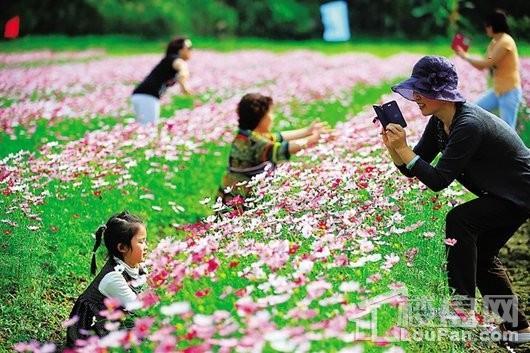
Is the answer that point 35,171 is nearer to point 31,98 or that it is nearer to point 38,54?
point 31,98

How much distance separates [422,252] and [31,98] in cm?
901

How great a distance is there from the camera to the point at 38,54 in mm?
24016

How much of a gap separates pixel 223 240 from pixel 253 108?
211 cm

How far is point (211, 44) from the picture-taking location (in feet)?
97.8

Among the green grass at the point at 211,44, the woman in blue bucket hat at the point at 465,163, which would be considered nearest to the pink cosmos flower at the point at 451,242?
the woman in blue bucket hat at the point at 465,163

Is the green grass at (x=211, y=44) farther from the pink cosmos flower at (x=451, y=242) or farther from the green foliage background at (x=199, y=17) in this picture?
the pink cosmos flower at (x=451, y=242)

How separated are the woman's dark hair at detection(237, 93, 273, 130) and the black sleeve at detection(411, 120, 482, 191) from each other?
246 centimetres

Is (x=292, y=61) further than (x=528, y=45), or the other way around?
(x=528, y=45)

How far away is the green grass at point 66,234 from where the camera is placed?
5281 millimetres

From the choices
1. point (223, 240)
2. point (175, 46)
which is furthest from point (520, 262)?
point (175, 46)

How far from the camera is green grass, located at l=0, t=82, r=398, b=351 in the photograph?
5.28m

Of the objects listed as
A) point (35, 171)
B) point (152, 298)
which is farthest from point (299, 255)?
point (35, 171)

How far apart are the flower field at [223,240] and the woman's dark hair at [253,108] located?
44 centimetres

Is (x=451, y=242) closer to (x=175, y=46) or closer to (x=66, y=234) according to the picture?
(x=66, y=234)
